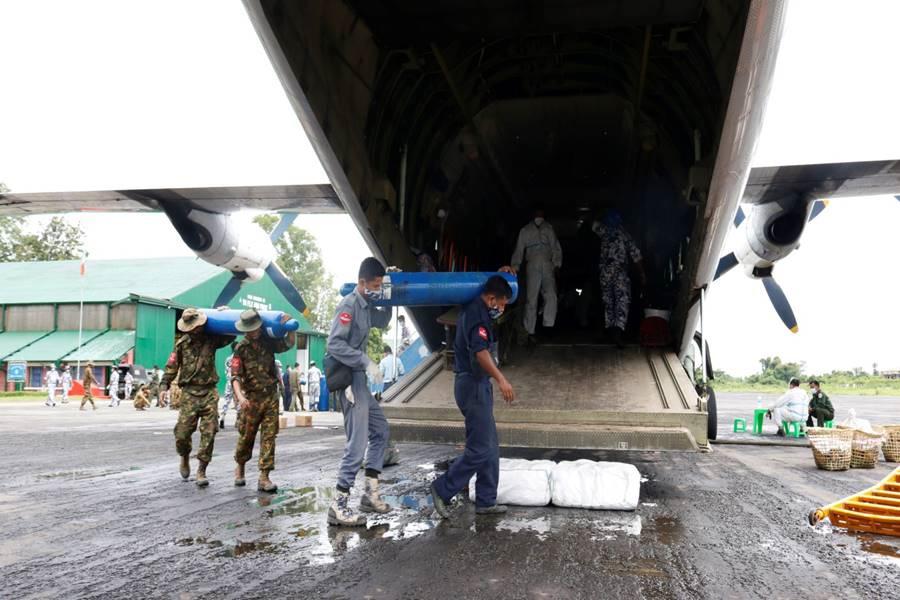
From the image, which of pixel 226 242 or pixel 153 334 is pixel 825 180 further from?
pixel 153 334

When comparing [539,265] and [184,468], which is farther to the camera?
[539,265]

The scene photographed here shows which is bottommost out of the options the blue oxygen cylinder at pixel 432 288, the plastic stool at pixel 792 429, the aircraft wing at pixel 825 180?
the plastic stool at pixel 792 429

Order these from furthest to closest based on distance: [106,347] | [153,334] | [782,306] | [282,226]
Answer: [153,334], [106,347], [782,306], [282,226]

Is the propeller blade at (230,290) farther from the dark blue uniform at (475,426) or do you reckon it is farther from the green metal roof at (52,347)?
the green metal roof at (52,347)

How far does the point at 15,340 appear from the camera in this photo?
30953mm

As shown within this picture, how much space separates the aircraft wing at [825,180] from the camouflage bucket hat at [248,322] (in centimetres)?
556

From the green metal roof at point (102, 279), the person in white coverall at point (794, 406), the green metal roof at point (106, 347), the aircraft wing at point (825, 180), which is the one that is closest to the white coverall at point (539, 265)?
the aircraft wing at point (825, 180)

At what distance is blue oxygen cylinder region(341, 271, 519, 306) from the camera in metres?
5.07

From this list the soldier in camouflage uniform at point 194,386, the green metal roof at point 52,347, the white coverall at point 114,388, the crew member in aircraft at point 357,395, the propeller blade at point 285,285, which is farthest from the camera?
the green metal roof at point 52,347

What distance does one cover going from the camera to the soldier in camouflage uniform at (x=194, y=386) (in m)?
6.08

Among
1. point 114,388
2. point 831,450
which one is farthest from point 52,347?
point 831,450

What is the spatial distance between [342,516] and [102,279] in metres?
33.7

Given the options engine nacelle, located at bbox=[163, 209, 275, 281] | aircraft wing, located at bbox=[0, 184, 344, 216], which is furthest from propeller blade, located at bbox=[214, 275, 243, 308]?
aircraft wing, located at bbox=[0, 184, 344, 216]

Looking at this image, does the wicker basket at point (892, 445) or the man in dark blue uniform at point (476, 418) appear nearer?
the man in dark blue uniform at point (476, 418)
